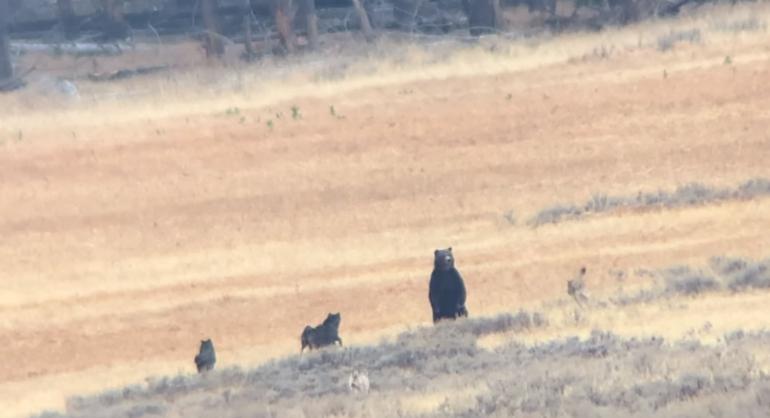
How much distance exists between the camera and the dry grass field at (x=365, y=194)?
59.0ft

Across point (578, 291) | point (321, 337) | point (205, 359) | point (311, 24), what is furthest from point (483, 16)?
point (205, 359)

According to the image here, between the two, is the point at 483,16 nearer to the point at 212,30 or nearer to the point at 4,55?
the point at 212,30

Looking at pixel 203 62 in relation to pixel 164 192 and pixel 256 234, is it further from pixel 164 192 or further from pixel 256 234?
pixel 256 234

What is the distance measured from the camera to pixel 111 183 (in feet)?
82.4

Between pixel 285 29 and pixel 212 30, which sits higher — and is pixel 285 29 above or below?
below

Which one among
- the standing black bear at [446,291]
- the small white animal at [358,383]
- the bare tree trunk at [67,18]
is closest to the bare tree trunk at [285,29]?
the bare tree trunk at [67,18]

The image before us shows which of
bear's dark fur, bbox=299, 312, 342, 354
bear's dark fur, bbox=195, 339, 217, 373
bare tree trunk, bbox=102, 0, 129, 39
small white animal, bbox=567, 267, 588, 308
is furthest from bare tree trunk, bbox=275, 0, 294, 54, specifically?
bear's dark fur, bbox=299, 312, 342, 354

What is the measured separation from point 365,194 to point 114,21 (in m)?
18.2

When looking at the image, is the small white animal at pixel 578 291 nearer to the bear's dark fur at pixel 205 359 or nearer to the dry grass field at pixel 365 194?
the dry grass field at pixel 365 194

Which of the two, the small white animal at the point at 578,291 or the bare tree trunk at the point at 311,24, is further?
the bare tree trunk at the point at 311,24

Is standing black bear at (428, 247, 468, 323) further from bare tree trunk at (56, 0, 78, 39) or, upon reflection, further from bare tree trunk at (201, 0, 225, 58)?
bare tree trunk at (56, 0, 78, 39)

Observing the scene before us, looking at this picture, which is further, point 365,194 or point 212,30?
point 212,30

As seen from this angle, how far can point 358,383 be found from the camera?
1070cm

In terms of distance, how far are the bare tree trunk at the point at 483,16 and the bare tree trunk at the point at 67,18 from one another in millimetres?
10581
